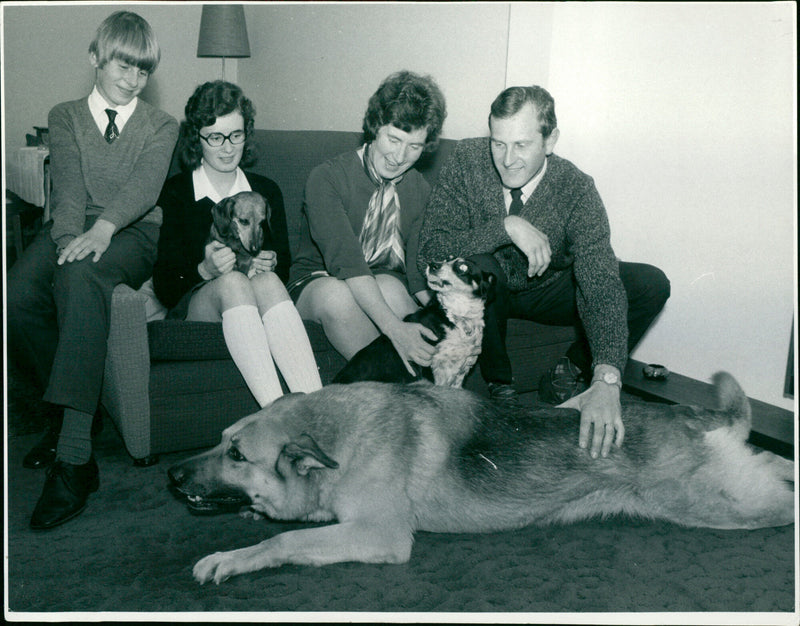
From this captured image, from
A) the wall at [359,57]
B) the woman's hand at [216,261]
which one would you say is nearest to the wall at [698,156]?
the wall at [359,57]

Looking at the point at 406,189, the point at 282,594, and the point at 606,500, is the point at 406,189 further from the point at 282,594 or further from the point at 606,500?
the point at 282,594

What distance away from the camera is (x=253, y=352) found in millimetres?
2799

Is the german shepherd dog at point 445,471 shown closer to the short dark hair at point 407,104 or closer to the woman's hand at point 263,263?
the woman's hand at point 263,263

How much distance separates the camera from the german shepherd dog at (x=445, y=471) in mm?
2102

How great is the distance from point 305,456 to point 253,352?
0.85 m

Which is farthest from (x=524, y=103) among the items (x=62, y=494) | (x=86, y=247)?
(x=62, y=494)

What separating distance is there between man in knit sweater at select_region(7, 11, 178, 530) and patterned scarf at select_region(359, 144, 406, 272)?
0.90m

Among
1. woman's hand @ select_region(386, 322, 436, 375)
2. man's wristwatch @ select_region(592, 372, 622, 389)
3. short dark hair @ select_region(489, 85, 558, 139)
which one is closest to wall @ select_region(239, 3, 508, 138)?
short dark hair @ select_region(489, 85, 558, 139)

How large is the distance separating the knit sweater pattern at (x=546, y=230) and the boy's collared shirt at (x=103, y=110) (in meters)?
1.33

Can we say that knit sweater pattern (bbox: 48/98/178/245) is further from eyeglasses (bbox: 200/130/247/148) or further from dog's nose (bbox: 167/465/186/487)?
dog's nose (bbox: 167/465/186/487)

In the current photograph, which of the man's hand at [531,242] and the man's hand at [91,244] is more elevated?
the man's hand at [531,242]

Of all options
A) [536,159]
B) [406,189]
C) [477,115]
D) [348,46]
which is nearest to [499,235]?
[536,159]

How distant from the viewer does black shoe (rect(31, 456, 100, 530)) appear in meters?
2.37

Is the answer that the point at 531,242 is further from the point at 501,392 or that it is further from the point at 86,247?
the point at 86,247
